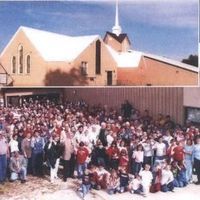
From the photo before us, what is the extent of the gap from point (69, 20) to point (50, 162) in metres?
1.61

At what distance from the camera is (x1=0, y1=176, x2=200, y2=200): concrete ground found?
5414 mm

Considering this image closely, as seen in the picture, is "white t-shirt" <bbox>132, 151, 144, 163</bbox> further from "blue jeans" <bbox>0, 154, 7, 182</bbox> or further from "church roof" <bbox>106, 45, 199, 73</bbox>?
"blue jeans" <bbox>0, 154, 7, 182</bbox>

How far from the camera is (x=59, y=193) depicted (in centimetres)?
550

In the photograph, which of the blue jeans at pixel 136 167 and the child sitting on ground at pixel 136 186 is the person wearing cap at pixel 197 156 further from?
the child sitting on ground at pixel 136 186

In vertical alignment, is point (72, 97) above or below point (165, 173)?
above

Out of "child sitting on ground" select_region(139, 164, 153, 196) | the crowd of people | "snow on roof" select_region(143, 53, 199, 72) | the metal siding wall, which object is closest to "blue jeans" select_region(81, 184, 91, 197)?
the crowd of people

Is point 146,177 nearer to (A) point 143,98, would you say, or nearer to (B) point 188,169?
(B) point 188,169

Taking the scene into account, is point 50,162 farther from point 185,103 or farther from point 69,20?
point 185,103

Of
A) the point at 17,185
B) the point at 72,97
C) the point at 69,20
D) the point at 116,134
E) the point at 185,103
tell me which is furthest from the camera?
the point at 72,97

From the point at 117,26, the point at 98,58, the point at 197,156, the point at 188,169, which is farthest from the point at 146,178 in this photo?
the point at 117,26

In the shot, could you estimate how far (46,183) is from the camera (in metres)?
5.79

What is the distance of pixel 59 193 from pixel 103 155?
2.63 feet

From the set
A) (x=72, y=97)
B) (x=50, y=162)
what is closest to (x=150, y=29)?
(x=50, y=162)

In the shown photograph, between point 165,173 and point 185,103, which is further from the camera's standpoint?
point 185,103
